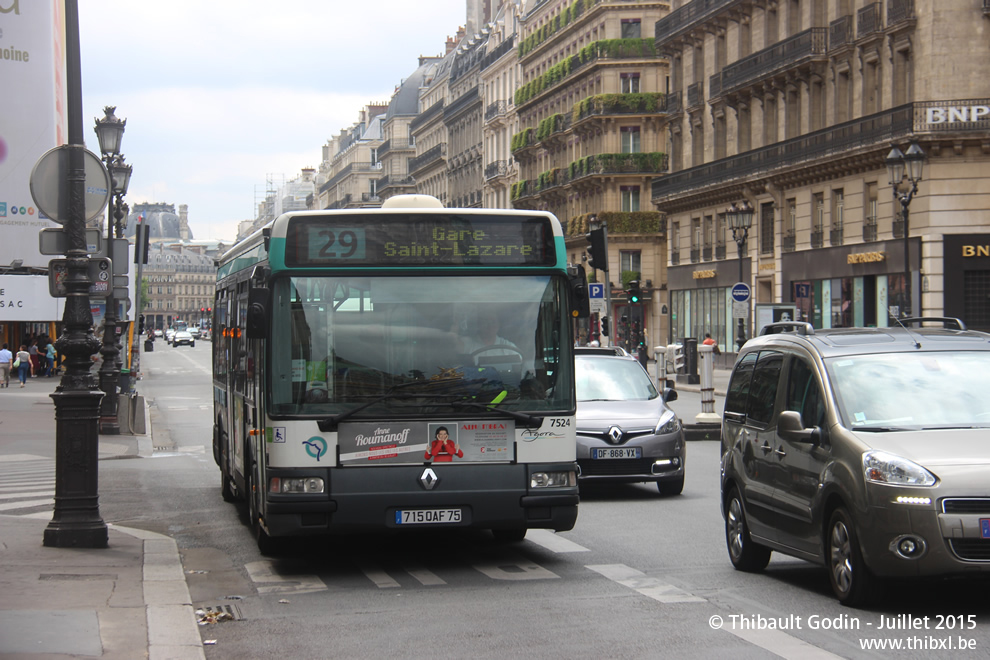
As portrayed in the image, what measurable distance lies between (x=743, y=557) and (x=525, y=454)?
1694 mm

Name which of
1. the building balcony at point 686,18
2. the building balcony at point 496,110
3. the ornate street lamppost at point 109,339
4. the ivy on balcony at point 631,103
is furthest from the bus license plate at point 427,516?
the building balcony at point 496,110

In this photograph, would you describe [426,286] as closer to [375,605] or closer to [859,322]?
[375,605]

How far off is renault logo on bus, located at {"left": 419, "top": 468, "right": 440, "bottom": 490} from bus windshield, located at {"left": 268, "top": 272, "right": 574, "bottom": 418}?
417 mm

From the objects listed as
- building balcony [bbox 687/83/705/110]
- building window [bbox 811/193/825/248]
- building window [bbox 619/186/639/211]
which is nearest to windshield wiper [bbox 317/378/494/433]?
building window [bbox 811/193/825/248]

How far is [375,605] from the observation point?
917cm

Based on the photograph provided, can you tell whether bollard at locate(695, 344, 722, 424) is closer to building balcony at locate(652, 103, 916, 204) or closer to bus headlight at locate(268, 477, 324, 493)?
bus headlight at locate(268, 477, 324, 493)

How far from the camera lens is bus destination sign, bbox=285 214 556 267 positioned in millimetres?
10617

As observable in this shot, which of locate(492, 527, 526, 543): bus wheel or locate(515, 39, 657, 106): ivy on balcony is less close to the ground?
locate(515, 39, 657, 106): ivy on balcony

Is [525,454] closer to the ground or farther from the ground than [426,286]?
closer to the ground

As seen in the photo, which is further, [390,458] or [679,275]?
[679,275]

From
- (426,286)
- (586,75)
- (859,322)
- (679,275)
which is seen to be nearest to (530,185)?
(586,75)

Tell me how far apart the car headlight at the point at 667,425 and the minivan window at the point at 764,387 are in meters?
5.37

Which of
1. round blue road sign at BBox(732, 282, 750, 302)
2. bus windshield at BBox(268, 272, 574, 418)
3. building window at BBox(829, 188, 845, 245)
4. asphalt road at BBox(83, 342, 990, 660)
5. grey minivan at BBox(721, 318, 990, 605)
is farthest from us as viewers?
building window at BBox(829, 188, 845, 245)

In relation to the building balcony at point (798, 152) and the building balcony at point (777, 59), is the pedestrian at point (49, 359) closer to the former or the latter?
the building balcony at point (798, 152)
